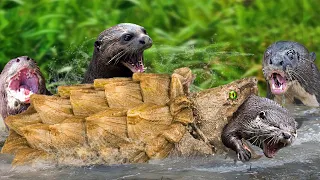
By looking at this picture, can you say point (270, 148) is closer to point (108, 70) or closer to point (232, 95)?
point (232, 95)

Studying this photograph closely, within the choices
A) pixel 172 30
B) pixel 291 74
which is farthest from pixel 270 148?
pixel 172 30

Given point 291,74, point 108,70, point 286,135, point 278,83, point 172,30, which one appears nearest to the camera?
point 286,135

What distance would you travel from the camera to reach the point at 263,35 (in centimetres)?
770

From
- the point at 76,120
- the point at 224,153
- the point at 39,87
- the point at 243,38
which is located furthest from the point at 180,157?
the point at 243,38

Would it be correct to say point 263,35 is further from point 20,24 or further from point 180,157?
point 180,157

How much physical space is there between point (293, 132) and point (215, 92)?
1.77 feet

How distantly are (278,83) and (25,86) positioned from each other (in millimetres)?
1874

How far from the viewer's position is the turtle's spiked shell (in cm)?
439

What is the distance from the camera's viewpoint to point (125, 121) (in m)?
4.39

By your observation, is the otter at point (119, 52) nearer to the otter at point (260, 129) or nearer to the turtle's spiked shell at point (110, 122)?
the turtle's spiked shell at point (110, 122)

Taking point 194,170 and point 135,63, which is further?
point 135,63

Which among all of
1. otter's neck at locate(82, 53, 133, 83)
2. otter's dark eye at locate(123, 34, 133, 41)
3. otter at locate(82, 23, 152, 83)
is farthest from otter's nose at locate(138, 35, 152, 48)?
otter's neck at locate(82, 53, 133, 83)

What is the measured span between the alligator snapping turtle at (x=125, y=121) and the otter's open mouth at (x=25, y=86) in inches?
31.1

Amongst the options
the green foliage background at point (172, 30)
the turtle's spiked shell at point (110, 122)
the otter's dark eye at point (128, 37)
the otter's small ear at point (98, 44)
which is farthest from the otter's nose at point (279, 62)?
the turtle's spiked shell at point (110, 122)
